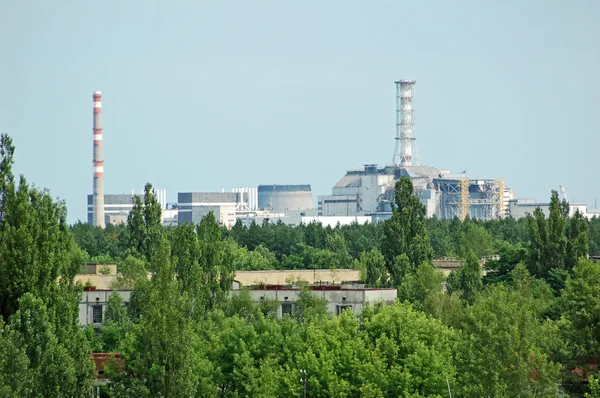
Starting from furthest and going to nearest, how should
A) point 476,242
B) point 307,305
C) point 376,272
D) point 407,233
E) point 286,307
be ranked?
1. point 476,242
2. point 407,233
3. point 376,272
4. point 286,307
5. point 307,305

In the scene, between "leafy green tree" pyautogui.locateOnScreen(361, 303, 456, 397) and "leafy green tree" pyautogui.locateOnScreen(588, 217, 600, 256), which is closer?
"leafy green tree" pyautogui.locateOnScreen(361, 303, 456, 397)

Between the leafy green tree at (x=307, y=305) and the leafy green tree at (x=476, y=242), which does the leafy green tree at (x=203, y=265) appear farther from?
the leafy green tree at (x=476, y=242)

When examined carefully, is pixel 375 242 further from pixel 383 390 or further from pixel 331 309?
pixel 383 390

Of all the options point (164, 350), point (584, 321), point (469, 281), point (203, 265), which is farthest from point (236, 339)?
point (469, 281)

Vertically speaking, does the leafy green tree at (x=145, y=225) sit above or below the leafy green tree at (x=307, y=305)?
above

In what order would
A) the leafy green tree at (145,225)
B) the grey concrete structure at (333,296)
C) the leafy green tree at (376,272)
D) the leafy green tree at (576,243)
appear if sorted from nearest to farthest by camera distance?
1. the grey concrete structure at (333,296)
2. the leafy green tree at (376,272)
3. the leafy green tree at (576,243)
4. the leafy green tree at (145,225)

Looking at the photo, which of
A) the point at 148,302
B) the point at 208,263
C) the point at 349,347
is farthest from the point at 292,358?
the point at 208,263

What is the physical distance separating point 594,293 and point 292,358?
14397 mm

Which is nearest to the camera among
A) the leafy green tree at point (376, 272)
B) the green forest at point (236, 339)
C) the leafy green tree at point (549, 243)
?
the green forest at point (236, 339)

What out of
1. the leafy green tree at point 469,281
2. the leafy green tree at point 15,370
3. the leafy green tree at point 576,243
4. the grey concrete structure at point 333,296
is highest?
the leafy green tree at point 576,243

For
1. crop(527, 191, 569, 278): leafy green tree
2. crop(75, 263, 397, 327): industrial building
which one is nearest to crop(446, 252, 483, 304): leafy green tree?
crop(75, 263, 397, 327): industrial building

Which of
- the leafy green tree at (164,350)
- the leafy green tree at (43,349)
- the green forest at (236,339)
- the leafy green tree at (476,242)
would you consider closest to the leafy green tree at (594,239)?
the leafy green tree at (476,242)

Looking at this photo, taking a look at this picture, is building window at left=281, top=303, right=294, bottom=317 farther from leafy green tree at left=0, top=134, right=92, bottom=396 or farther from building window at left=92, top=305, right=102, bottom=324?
leafy green tree at left=0, top=134, right=92, bottom=396

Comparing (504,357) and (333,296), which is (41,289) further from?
(333,296)
